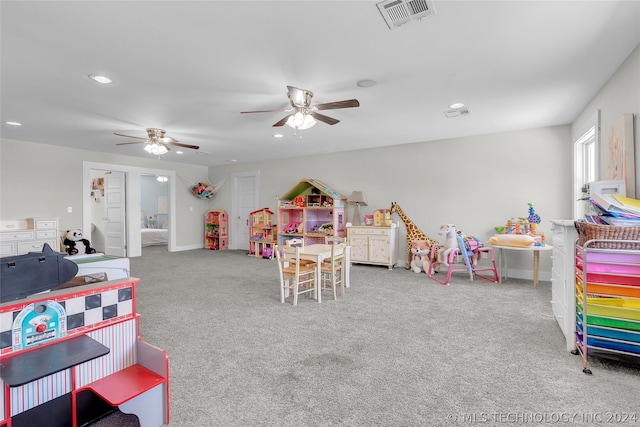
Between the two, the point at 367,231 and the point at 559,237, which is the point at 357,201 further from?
the point at 559,237

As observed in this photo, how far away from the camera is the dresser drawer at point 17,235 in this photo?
4.82 m

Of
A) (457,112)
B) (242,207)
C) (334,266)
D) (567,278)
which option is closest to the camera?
(567,278)

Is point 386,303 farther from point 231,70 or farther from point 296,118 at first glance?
point 231,70

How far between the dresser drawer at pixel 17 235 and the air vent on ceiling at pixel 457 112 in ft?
22.0

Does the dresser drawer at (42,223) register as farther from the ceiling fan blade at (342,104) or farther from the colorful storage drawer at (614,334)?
the colorful storage drawer at (614,334)

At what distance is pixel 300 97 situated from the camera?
3.05 meters

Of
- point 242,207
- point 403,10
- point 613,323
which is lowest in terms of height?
point 613,323

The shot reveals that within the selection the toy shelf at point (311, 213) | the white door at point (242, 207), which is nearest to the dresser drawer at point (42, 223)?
the white door at point (242, 207)

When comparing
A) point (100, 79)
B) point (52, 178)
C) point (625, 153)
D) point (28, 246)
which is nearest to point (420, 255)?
point (625, 153)

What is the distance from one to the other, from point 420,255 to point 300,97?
348 centimetres

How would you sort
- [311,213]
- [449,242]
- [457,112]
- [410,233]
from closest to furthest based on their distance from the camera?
[457,112], [449,242], [410,233], [311,213]

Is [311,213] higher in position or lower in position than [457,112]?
lower

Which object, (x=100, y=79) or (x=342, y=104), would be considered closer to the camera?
(x=100, y=79)

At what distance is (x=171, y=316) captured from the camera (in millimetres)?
3205
